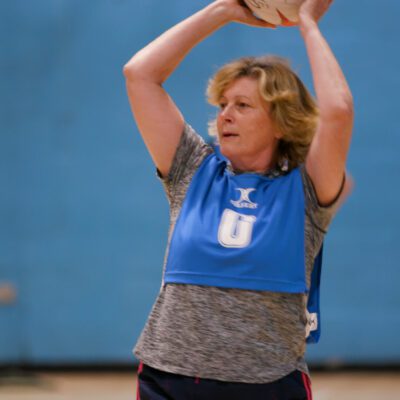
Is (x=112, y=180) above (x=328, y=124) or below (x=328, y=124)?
below

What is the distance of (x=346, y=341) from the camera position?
489 cm

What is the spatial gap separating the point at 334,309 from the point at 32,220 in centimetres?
197

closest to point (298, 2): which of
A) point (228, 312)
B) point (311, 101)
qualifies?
point (311, 101)

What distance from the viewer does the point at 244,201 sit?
209 cm

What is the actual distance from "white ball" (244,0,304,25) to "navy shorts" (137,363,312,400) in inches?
40.6

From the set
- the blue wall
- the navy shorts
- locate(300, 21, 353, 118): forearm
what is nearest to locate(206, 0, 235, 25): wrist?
locate(300, 21, 353, 118): forearm

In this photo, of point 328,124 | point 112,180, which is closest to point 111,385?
point 112,180

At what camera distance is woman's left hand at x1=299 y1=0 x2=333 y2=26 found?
7.16ft

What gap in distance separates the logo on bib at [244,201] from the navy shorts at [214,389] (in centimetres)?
45

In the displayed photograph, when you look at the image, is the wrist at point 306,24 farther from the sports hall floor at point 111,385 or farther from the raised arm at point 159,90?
the sports hall floor at point 111,385

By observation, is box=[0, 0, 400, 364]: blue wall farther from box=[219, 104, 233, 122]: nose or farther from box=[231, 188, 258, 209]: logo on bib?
box=[231, 188, 258, 209]: logo on bib

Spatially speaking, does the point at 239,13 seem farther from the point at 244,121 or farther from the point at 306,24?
the point at 244,121

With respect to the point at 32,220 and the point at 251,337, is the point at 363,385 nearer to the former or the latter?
the point at 32,220

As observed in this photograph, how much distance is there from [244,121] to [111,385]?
9.54 feet
